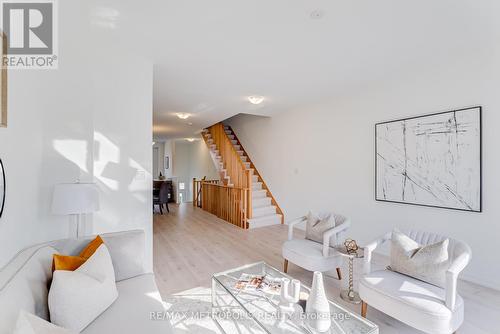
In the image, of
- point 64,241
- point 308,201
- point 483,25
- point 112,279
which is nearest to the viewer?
point 112,279

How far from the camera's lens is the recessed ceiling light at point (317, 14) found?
1955 millimetres

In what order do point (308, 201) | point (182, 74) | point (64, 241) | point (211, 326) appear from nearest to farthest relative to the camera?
1. point (64, 241)
2. point (211, 326)
3. point (182, 74)
4. point (308, 201)

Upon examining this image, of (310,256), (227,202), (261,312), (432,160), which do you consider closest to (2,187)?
(261,312)

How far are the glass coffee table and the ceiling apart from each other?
2282mm

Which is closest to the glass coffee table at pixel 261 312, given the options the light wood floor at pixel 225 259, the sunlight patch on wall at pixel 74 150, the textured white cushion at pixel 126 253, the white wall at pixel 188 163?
the light wood floor at pixel 225 259

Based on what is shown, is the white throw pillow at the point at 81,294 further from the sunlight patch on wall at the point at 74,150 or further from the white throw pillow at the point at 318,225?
the white throw pillow at the point at 318,225

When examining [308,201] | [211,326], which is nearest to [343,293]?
[211,326]

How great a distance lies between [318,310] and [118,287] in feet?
4.74

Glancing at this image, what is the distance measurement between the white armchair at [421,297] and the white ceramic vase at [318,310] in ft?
1.98

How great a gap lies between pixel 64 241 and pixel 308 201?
13.4 feet

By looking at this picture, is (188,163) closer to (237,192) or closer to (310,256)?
(237,192)

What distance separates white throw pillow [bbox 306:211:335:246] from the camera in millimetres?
2772

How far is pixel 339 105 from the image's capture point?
427cm

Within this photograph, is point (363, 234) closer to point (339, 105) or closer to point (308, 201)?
point (308, 201)
